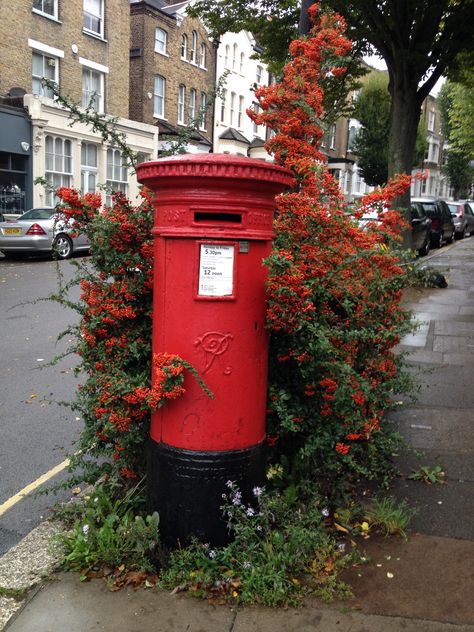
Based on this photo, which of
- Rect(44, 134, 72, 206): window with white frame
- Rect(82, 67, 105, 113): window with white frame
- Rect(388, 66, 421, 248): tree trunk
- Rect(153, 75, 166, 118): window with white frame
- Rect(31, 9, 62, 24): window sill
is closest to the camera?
Rect(388, 66, 421, 248): tree trunk

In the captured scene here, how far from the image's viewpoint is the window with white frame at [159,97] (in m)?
31.4

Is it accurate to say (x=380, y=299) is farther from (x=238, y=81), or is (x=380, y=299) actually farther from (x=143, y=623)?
(x=238, y=81)

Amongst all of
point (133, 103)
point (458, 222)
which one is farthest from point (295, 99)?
point (133, 103)

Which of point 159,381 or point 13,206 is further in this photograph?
point 13,206

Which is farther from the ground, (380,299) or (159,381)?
(380,299)

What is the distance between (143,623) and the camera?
2.76 metres

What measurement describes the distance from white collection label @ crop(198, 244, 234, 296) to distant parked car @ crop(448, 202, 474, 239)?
27.2m

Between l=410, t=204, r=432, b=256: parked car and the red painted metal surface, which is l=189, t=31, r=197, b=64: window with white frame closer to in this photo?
l=410, t=204, r=432, b=256: parked car

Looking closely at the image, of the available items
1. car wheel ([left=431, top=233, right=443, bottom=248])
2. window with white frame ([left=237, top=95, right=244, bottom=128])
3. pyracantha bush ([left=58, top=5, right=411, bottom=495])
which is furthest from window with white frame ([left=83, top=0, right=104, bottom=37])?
pyracantha bush ([left=58, top=5, right=411, bottom=495])

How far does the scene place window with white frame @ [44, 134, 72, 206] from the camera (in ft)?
82.5

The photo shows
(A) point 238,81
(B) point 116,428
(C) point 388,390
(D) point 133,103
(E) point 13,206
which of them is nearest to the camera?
(B) point 116,428

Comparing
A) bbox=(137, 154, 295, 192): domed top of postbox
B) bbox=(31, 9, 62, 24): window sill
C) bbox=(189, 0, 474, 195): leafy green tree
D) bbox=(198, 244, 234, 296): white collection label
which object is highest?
bbox=(31, 9, 62, 24): window sill

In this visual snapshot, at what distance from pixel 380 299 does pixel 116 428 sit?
5.17 ft

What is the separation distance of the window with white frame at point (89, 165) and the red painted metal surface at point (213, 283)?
2518cm
